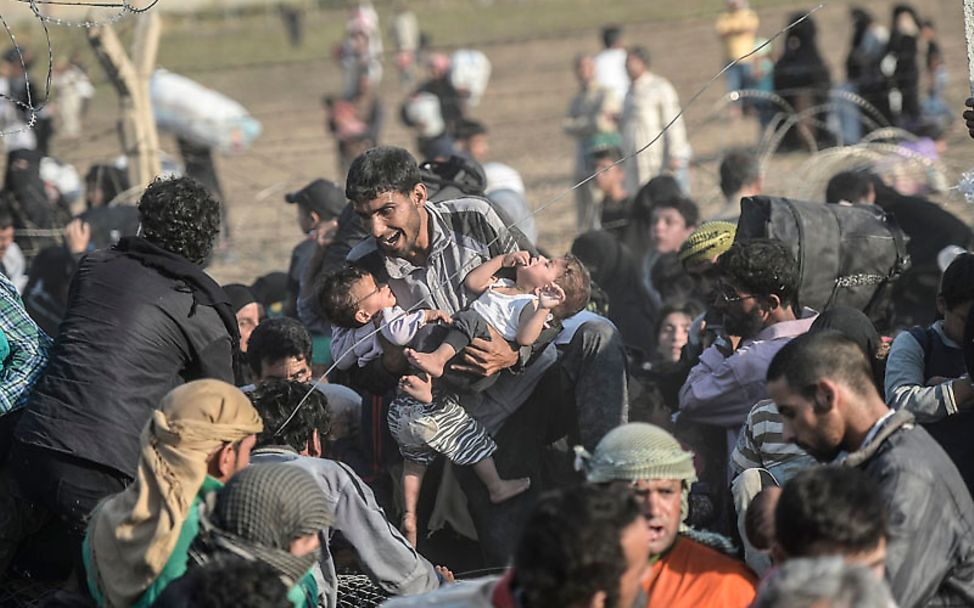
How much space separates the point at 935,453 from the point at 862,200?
4252 mm

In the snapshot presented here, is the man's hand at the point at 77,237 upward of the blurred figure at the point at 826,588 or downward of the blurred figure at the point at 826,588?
upward

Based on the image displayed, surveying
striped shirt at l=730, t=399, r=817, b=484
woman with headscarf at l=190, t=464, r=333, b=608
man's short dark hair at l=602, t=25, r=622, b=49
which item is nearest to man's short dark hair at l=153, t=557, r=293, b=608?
woman with headscarf at l=190, t=464, r=333, b=608

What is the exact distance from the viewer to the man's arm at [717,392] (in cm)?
582

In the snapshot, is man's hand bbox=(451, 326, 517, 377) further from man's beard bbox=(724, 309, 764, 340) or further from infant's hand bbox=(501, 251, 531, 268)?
man's beard bbox=(724, 309, 764, 340)

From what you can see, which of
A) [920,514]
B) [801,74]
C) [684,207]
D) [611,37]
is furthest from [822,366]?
[801,74]

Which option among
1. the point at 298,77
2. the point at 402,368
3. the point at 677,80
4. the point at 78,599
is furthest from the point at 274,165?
the point at 78,599

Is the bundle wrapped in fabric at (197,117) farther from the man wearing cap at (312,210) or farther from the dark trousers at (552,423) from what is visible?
the dark trousers at (552,423)

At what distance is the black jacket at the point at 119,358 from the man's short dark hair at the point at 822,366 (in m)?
2.05

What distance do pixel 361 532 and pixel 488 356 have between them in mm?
1123

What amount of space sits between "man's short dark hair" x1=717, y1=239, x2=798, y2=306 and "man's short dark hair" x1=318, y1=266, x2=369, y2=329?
145 cm

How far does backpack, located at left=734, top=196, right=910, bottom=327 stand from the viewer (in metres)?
6.57

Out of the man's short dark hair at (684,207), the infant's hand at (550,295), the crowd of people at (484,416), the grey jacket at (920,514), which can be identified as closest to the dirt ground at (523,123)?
the man's short dark hair at (684,207)

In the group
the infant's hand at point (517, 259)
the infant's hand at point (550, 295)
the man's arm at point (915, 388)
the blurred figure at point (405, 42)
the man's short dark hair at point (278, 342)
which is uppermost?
the blurred figure at point (405, 42)

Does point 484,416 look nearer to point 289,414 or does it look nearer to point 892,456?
point 289,414
